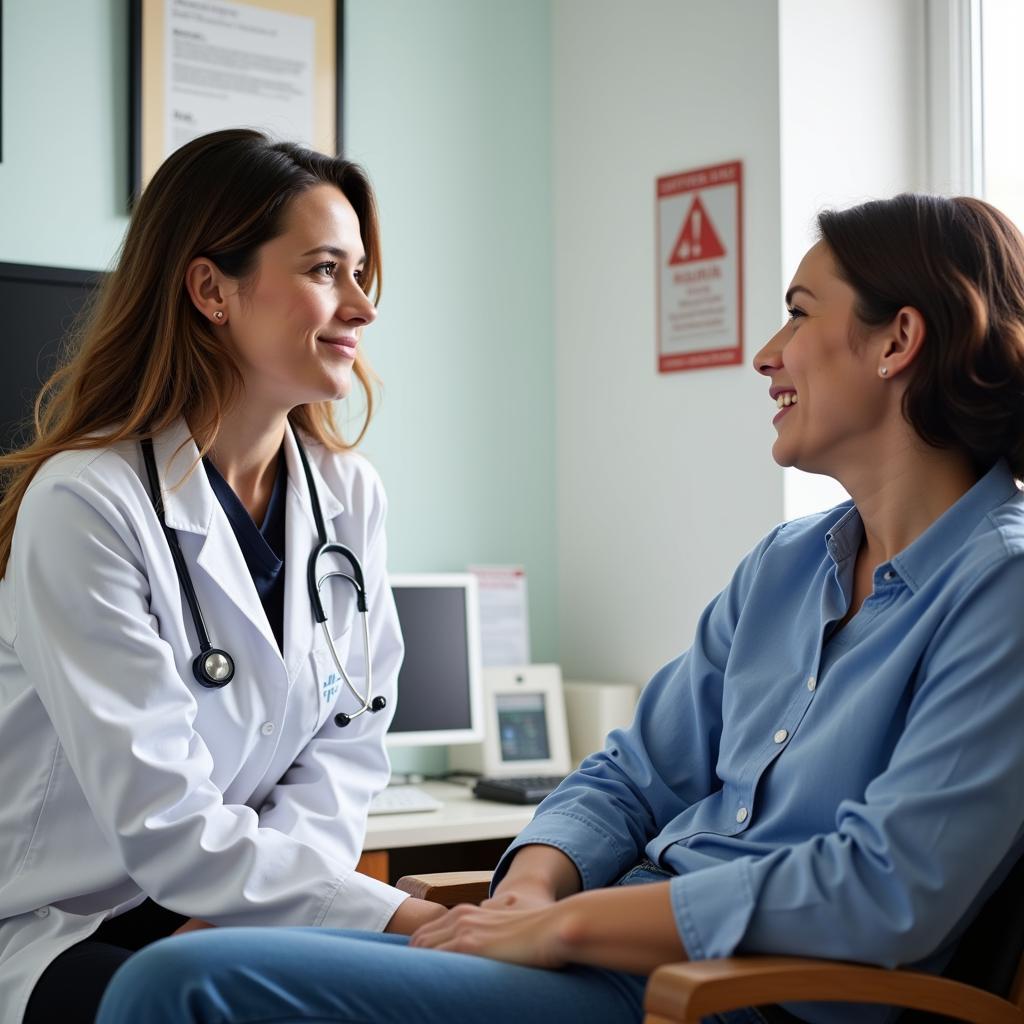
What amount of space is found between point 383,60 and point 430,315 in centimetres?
53

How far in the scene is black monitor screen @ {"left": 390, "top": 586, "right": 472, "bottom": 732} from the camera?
8.61 ft

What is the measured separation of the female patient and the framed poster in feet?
4.72

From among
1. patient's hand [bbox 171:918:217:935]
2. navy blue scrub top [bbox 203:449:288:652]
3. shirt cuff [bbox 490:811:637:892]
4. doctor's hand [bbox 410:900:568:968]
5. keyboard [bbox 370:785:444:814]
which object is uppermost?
navy blue scrub top [bbox 203:449:288:652]

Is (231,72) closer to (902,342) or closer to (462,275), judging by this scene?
(462,275)

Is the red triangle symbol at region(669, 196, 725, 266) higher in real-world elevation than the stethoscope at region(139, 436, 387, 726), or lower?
higher

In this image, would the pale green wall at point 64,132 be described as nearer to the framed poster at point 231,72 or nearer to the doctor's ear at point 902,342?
the framed poster at point 231,72

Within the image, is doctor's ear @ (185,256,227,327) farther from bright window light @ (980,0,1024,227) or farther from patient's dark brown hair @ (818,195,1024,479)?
bright window light @ (980,0,1024,227)

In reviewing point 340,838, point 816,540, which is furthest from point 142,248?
point 816,540

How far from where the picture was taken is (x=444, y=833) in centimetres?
229

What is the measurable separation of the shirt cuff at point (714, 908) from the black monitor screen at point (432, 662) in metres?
1.41

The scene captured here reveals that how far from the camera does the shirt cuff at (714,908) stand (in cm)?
120

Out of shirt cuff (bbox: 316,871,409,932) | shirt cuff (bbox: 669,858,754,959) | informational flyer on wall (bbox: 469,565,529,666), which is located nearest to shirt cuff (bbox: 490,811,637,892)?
shirt cuff (bbox: 316,871,409,932)

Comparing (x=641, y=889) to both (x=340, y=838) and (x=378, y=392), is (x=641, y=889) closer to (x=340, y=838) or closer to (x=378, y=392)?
(x=340, y=838)

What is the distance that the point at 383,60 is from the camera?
2.88 m
